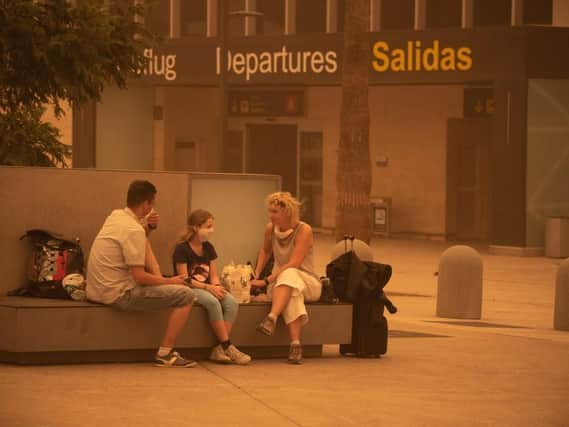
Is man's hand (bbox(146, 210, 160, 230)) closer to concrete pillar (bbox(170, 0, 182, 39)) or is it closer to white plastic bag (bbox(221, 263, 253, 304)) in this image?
white plastic bag (bbox(221, 263, 253, 304))

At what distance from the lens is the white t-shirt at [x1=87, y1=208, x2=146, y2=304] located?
10711 mm

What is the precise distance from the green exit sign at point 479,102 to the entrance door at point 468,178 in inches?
18.4

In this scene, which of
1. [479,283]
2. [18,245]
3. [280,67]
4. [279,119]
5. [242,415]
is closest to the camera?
[242,415]

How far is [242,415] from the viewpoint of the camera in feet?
29.2

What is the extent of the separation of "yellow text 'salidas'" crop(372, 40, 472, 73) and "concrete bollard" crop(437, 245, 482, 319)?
41.8ft

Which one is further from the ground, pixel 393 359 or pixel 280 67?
pixel 280 67

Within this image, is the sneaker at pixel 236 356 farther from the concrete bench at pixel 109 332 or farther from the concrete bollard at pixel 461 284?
the concrete bollard at pixel 461 284

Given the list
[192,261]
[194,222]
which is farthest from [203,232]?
[192,261]

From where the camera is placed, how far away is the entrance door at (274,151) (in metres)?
35.1

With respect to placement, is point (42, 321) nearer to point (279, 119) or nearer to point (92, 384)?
point (92, 384)

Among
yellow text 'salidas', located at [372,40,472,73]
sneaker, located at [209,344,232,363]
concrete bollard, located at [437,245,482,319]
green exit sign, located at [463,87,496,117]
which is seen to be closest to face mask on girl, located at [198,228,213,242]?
sneaker, located at [209,344,232,363]

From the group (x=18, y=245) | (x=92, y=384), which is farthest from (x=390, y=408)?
(x=18, y=245)

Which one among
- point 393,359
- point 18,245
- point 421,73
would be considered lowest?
point 393,359

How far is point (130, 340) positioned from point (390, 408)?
2421 millimetres
